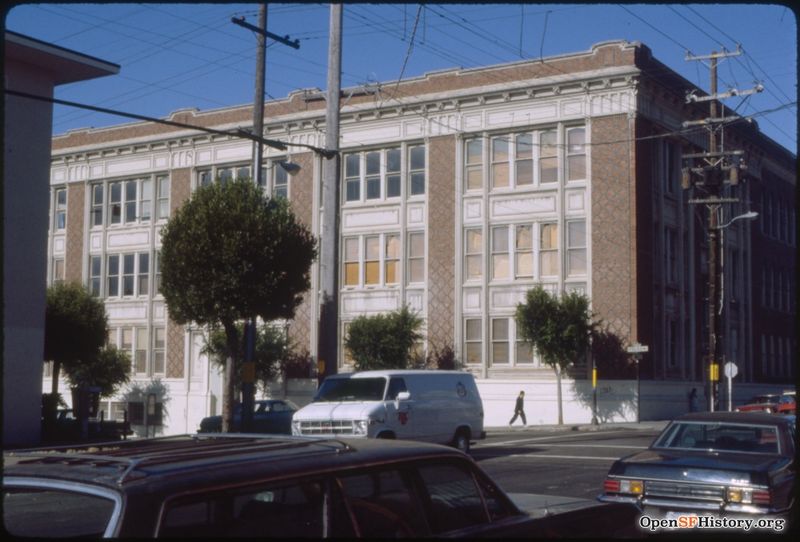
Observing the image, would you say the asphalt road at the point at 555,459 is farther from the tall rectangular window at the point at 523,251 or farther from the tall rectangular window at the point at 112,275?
the tall rectangular window at the point at 112,275

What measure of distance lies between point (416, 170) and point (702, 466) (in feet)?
117

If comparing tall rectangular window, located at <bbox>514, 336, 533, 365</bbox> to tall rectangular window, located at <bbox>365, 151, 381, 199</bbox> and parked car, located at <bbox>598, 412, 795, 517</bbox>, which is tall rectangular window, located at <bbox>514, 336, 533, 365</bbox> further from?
parked car, located at <bbox>598, 412, 795, 517</bbox>

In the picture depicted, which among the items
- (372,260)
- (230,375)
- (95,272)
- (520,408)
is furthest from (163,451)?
(95,272)

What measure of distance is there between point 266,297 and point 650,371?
1896 cm

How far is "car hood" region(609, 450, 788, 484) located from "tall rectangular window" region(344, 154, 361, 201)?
36.3 meters

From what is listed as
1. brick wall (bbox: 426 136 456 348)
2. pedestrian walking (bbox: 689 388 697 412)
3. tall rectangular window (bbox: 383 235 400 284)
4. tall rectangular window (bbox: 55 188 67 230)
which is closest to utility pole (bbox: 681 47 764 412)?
pedestrian walking (bbox: 689 388 697 412)

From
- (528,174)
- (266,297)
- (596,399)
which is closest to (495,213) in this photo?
(528,174)

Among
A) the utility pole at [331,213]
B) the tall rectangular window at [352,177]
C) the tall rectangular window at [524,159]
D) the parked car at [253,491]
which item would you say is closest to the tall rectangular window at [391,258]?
the tall rectangular window at [352,177]

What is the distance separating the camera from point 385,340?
41688 millimetres

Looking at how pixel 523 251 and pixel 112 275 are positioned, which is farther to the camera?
pixel 112 275

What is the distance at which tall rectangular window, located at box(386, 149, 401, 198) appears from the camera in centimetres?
4541

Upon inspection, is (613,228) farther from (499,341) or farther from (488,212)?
(499,341)

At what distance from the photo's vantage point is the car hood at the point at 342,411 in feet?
64.9

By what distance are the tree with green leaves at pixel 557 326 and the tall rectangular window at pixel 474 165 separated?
6214 millimetres
